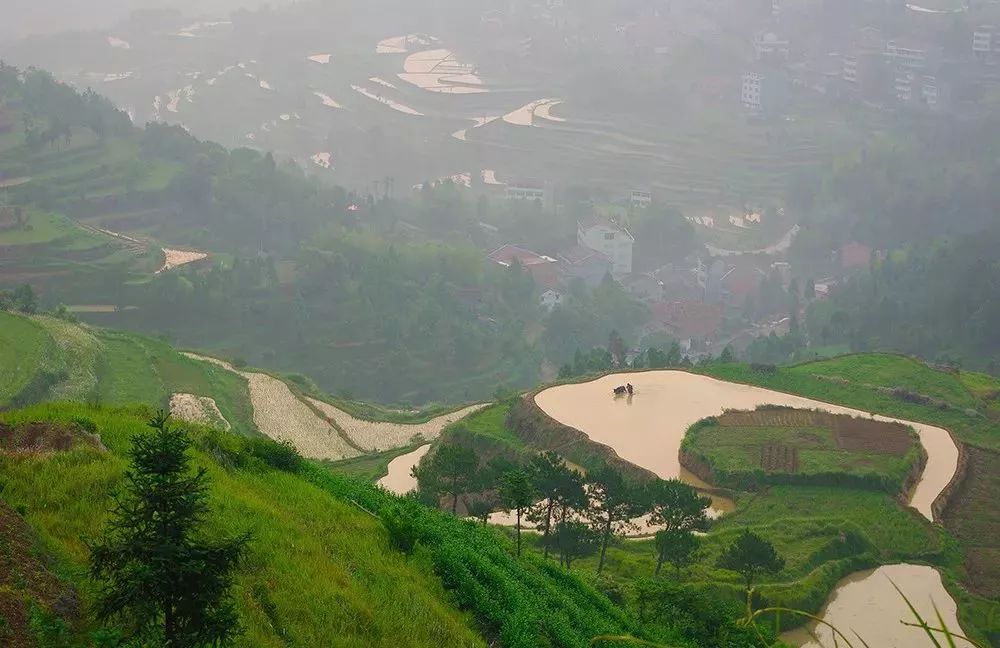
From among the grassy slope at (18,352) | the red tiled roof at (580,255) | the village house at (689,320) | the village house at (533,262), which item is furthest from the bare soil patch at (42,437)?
the red tiled roof at (580,255)

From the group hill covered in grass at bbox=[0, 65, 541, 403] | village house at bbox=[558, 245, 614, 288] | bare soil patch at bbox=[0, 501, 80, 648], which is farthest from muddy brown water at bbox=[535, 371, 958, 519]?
village house at bbox=[558, 245, 614, 288]

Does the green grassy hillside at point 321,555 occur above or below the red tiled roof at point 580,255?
above

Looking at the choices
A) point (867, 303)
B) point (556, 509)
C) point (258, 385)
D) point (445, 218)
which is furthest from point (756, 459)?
point (445, 218)

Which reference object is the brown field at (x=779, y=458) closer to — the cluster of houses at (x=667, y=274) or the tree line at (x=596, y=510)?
the tree line at (x=596, y=510)

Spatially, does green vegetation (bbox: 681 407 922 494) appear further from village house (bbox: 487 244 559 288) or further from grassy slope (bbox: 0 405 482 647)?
village house (bbox: 487 244 559 288)

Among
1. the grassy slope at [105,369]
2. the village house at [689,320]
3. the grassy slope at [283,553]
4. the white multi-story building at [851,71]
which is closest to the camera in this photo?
the grassy slope at [283,553]

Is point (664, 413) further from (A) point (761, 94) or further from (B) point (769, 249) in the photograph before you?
(A) point (761, 94)

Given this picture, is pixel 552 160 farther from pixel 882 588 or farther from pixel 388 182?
pixel 882 588
